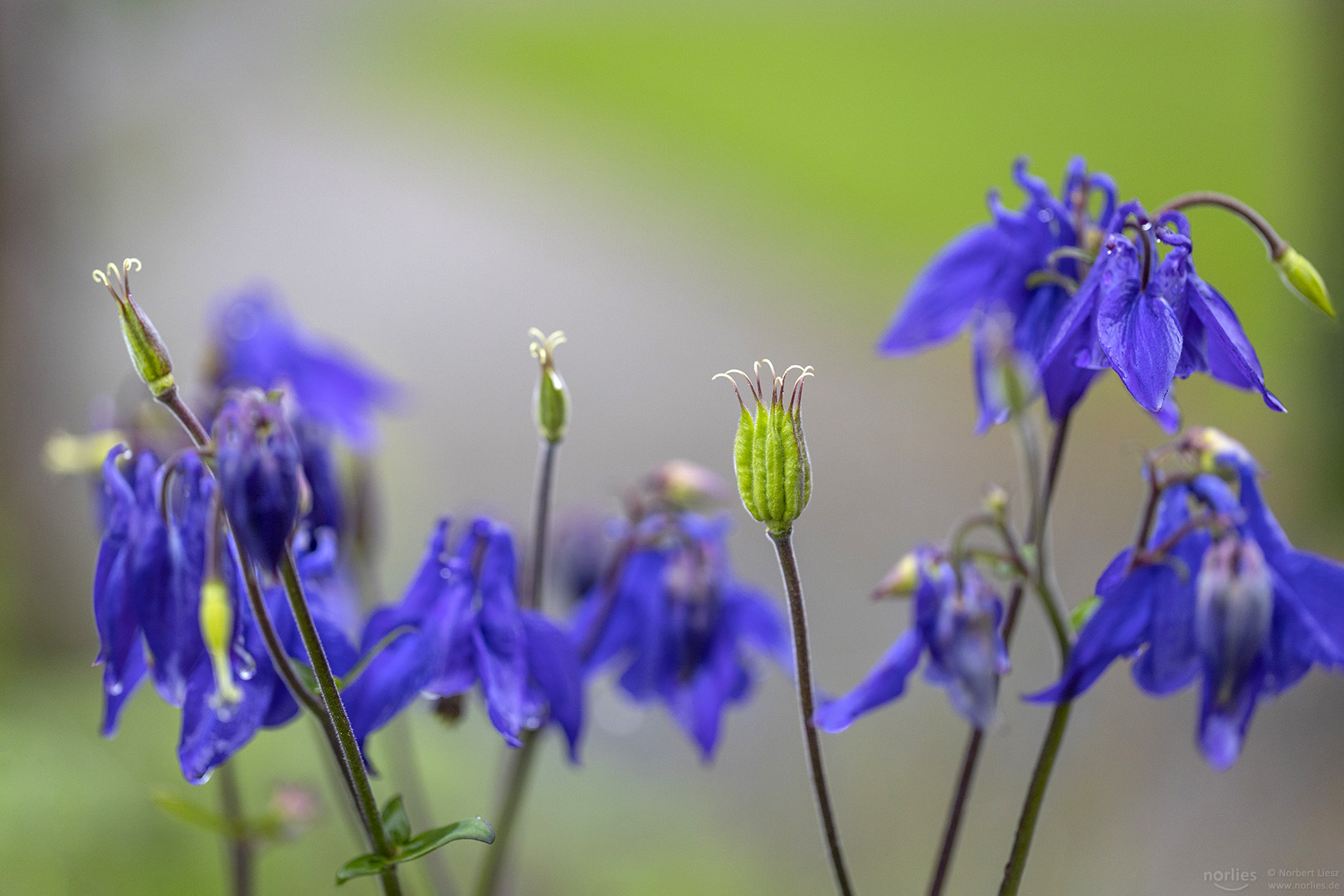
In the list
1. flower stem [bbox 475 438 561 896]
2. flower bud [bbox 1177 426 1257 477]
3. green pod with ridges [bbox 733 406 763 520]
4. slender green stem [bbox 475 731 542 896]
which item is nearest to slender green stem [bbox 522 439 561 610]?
flower stem [bbox 475 438 561 896]

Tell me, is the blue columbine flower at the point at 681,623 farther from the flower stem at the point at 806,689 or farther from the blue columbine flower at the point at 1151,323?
the blue columbine flower at the point at 1151,323

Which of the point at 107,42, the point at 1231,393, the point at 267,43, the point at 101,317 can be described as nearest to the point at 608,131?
the point at 267,43

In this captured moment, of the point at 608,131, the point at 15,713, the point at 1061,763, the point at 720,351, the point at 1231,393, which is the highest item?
the point at 608,131

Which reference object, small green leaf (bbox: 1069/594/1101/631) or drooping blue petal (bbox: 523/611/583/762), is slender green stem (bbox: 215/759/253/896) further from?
small green leaf (bbox: 1069/594/1101/631)

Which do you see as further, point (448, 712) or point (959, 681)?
point (448, 712)

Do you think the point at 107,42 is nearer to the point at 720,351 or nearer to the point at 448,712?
the point at 448,712

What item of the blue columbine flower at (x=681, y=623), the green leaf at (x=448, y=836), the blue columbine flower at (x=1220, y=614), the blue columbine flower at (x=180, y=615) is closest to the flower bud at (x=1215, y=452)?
the blue columbine flower at (x=1220, y=614)
